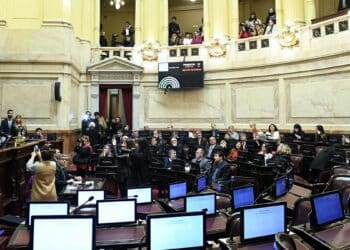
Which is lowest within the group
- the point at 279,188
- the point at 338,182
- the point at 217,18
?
the point at 279,188

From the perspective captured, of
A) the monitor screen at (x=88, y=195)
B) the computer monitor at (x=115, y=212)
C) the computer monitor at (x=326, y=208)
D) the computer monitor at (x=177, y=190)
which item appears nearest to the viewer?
the computer monitor at (x=326, y=208)

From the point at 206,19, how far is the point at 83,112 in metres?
7.31

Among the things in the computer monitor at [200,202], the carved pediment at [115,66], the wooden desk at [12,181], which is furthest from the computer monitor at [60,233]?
the carved pediment at [115,66]

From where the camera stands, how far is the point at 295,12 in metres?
14.6

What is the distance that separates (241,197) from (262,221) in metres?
1.21

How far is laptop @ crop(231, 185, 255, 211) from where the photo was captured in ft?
15.5

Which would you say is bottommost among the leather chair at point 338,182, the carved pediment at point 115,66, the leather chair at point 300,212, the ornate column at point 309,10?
the leather chair at point 300,212

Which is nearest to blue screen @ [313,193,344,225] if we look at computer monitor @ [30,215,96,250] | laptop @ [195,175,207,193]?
computer monitor @ [30,215,96,250]

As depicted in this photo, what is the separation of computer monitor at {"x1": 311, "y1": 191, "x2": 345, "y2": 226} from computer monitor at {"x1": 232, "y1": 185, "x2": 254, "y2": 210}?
115 cm

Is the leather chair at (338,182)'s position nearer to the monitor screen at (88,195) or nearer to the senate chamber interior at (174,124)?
the senate chamber interior at (174,124)

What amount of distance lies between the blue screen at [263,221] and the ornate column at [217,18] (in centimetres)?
1354

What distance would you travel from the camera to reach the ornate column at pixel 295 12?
14.5 meters

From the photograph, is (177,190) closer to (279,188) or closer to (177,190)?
(177,190)

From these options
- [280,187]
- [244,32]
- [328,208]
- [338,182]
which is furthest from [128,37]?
[328,208]
